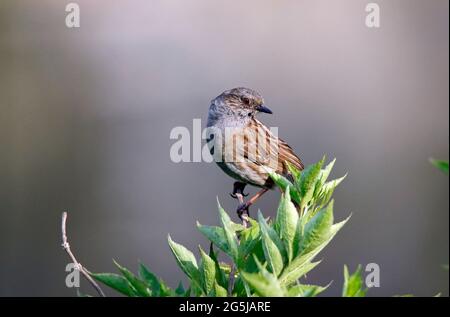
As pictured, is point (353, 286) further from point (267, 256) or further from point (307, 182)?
point (307, 182)

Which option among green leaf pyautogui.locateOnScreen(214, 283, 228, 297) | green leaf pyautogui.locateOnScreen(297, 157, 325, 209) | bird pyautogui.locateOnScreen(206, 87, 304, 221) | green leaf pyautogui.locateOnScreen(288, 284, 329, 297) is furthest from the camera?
bird pyautogui.locateOnScreen(206, 87, 304, 221)

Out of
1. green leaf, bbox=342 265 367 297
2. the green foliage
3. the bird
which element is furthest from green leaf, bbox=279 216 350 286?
the bird

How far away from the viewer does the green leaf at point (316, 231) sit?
120cm

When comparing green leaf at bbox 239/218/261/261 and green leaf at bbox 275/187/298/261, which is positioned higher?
green leaf at bbox 275/187/298/261

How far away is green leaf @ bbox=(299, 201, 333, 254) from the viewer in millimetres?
1196

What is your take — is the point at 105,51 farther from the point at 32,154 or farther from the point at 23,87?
the point at 32,154

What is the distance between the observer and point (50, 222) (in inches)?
228

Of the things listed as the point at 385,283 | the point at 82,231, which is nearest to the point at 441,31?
the point at 385,283

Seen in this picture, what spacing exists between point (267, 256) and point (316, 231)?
96mm

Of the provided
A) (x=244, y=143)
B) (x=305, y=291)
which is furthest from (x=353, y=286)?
(x=244, y=143)

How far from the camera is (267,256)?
4.08 ft

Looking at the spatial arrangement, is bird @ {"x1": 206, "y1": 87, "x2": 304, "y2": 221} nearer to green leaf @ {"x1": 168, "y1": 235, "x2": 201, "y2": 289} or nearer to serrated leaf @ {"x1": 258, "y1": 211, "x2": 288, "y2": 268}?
green leaf @ {"x1": 168, "y1": 235, "x2": 201, "y2": 289}
